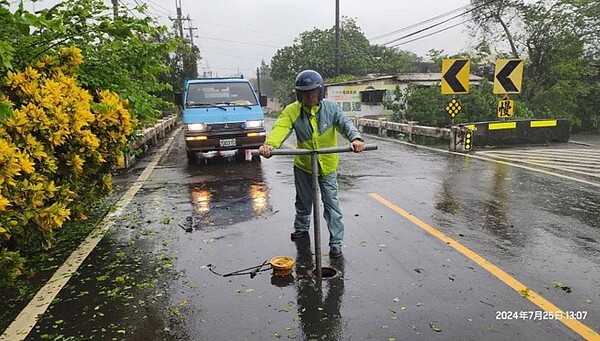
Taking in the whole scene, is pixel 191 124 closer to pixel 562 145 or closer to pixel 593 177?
pixel 593 177

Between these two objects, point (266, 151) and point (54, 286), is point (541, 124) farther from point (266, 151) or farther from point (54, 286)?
point (54, 286)

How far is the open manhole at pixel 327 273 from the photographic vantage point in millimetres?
4016

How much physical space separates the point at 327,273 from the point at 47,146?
290cm

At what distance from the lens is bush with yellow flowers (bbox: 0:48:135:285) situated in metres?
3.64

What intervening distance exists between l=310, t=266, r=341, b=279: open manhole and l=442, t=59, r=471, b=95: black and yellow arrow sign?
9.46 metres

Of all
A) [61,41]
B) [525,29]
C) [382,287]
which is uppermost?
[525,29]

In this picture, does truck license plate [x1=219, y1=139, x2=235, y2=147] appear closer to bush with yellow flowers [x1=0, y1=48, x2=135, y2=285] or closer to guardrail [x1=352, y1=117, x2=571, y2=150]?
bush with yellow flowers [x1=0, y1=48, x2=135, y2=285]

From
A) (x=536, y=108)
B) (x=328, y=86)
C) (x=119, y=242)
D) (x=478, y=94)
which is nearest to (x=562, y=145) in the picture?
(x=478, y=94)

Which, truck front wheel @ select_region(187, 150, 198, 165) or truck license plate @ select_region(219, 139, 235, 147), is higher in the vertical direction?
truck license plate @ select_region(219, 139, 235, 147)

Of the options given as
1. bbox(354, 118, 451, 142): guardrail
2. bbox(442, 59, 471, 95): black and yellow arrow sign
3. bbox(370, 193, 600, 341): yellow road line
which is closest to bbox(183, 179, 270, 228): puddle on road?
bbox(370, 193, 600, 341): yellow road line

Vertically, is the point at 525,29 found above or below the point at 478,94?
above

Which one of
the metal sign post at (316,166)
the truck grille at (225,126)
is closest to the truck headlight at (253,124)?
the truck grille at (225,126)

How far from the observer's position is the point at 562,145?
1380 cm

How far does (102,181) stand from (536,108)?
926 inches
